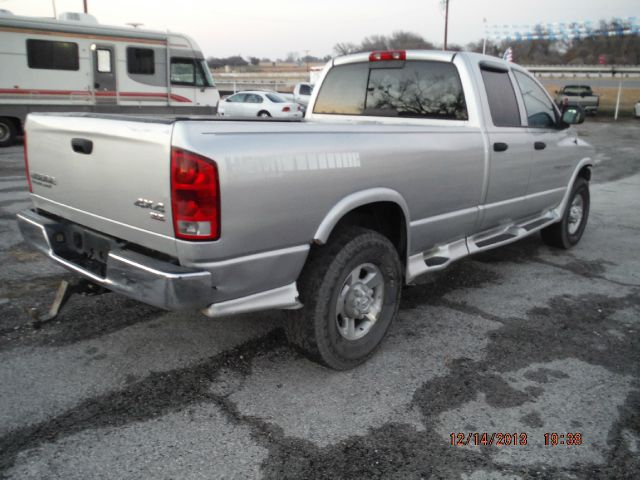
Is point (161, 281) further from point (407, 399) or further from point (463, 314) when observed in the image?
point (463, 314)

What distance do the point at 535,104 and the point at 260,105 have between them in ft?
58.2

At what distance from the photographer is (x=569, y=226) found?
6074 millimetres

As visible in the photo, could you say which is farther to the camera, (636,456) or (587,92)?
(587,92)

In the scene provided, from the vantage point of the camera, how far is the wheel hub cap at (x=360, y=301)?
10.3 feet

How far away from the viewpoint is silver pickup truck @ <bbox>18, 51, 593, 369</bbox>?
2.43m

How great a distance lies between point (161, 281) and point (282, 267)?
0.63 m

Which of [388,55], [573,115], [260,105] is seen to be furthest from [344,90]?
[260,105]

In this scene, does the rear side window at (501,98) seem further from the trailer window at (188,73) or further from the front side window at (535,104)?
the trailer window at (188,73)

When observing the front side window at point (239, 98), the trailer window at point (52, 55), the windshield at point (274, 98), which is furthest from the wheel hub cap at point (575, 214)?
the front side window at point (239, 98)

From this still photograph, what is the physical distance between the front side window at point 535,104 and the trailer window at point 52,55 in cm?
1227

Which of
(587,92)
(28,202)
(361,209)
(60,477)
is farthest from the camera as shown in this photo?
(587,92)

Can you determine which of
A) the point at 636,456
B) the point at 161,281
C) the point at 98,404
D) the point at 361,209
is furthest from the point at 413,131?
the point at 98,404

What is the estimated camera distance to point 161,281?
241cm

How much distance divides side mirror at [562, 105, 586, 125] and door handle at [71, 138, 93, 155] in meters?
4.44
